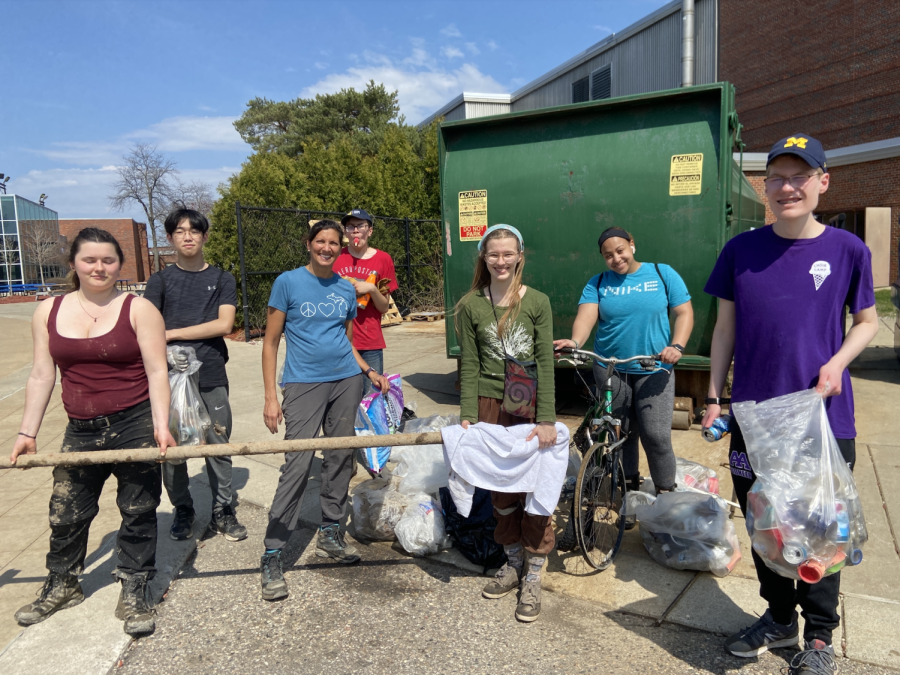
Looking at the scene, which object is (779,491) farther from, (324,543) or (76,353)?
(76,353)

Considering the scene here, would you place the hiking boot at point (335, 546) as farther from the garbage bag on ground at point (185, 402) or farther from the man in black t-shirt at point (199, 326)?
the garbage bag on ground at point (185, 402)

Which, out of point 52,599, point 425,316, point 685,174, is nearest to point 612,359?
point 685,174

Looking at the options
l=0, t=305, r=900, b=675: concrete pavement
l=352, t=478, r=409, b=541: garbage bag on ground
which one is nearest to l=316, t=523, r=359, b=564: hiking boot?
l=352, t=478, r=409, b=541: garbage bag on ground

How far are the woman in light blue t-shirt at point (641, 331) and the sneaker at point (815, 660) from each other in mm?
Answer: 1299

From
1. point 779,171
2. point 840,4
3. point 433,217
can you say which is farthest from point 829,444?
point 840,4

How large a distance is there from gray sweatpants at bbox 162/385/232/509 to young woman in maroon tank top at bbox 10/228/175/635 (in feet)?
2.22

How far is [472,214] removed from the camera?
603cm

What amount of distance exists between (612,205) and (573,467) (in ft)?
→ 8.01

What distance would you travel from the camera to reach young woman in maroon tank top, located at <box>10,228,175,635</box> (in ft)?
9.11

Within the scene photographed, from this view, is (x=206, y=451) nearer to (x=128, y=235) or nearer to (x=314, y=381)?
(x=314, y=381)

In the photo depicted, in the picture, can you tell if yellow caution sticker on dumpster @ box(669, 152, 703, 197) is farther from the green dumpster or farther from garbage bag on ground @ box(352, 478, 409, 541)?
garbage bag on ground @ box(352, 478, 409, 541)

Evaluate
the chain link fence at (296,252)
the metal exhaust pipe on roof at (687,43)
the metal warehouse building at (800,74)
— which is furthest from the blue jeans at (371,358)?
the metal exhaust pipe on roof at (687,43)

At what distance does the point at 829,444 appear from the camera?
215 cm

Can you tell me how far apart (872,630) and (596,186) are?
3.82 meters
